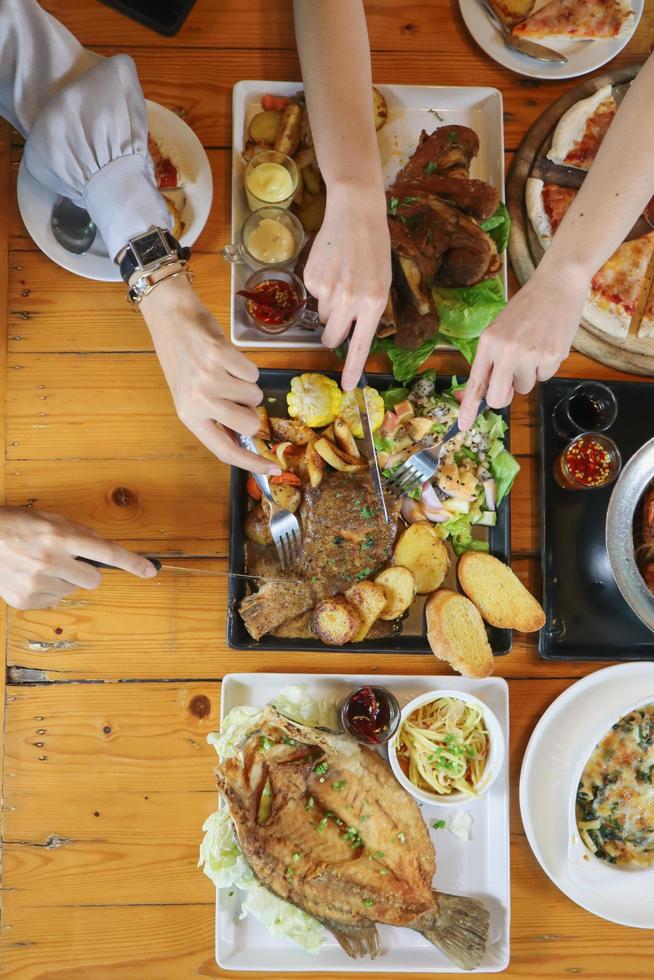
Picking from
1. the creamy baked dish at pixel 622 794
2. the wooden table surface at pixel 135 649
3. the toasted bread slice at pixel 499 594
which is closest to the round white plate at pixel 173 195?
the wooden table surface at pixel 135 649

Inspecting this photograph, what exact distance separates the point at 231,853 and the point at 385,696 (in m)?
0.57

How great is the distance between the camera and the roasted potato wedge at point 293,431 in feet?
7.25

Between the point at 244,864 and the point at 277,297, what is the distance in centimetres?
151

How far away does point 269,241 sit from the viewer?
2160 mm

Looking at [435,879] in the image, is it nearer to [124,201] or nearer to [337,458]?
[337,458]

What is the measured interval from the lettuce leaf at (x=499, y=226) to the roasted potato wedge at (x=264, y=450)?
873 mm

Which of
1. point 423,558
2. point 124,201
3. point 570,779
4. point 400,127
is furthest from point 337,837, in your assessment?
point 400,127

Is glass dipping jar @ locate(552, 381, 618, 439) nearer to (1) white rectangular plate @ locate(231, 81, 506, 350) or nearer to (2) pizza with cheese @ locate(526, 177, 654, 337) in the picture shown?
(2) pizza with cheese @ locate(526, 177, 654, 337)

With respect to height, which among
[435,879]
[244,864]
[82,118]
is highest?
[82,118]

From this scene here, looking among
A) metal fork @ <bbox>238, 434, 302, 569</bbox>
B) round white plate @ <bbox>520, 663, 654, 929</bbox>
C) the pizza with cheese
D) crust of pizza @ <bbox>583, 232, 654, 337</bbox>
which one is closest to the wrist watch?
metal fork @ <bbox>238, 434, 302, 569</bbox>

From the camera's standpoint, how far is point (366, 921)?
201 cm

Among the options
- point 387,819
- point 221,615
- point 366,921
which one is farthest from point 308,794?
point 221,615

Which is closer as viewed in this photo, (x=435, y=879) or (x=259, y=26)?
(x=435, y=879)

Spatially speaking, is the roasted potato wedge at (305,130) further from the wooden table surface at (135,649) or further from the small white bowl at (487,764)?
the small white bowl at (487,764)
